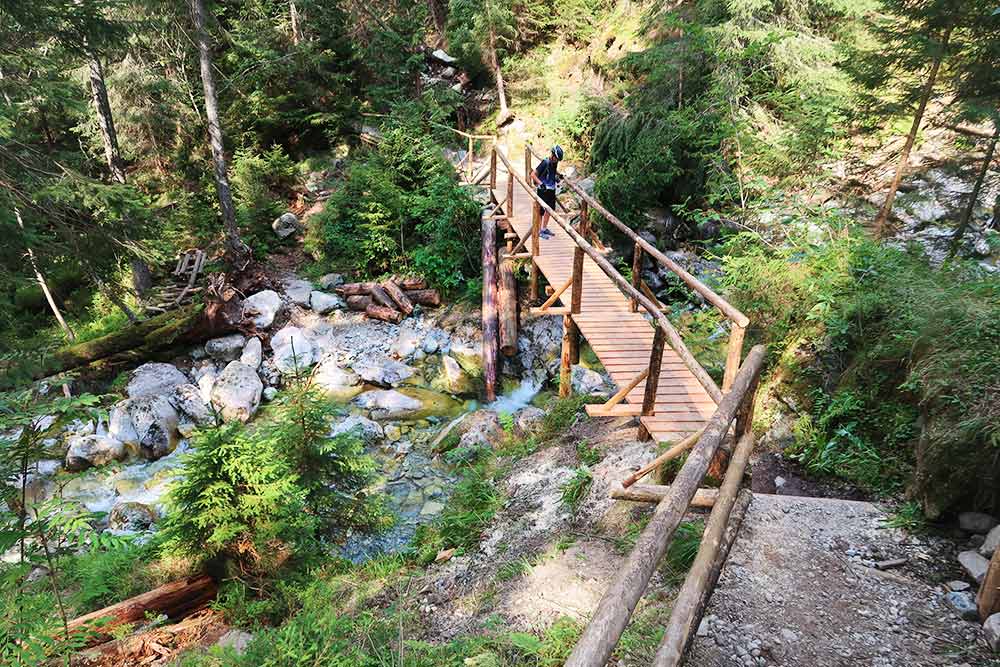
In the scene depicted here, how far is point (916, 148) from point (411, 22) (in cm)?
1780

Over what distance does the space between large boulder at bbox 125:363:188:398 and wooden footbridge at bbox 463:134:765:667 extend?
6.88 metres

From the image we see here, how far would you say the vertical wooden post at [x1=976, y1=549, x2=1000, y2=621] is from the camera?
3020 millimetres

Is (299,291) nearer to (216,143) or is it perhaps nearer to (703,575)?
(216,143)

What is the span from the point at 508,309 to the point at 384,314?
3.78 meters

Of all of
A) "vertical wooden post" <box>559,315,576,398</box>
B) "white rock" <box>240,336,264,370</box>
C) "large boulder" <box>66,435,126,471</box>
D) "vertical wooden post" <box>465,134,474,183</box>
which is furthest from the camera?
"vertical wooden post" <box>465,134,474,183</box>

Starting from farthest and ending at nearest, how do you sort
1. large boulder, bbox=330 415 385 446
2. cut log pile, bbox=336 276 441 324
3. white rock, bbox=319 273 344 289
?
white rock, bbox=319 273 344 289, cut log pile, bbox=336 276 441 324, large boulder, bbox=330 415 385 446

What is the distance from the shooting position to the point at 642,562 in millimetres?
2270

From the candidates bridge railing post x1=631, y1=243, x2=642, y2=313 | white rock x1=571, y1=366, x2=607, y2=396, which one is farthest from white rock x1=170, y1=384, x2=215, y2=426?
bridge railing post x1=631, y1=243, x2=642, y2=313

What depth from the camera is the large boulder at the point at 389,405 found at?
1055 centimetres

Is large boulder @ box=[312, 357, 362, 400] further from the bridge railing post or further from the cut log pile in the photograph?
the bridge railing post

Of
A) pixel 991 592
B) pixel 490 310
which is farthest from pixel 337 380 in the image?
pixel 991 592

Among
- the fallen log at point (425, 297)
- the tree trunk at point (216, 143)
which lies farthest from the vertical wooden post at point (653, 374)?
the tree trunk at point (216, 143)

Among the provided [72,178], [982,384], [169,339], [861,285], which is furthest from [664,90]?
[169,339]

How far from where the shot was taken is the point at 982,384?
3.89 m
